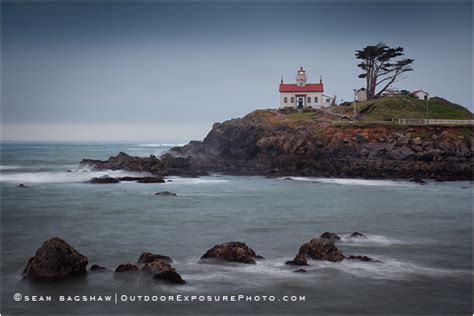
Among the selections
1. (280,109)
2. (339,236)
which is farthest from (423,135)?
(339,236)

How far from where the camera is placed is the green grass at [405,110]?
189 feet

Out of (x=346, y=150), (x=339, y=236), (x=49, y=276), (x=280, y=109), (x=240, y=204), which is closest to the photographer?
(x=49, y=276)

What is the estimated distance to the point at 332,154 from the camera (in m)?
45.4

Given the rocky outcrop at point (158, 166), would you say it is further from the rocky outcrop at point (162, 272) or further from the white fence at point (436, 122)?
the rocky outcrop at point (162, 272)

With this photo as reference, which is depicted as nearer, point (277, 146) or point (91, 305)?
point (91, 305)

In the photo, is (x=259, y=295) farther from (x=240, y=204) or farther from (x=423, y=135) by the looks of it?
(x=423, y=135)

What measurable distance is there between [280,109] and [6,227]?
4748 cm

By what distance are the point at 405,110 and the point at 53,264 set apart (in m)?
52.9

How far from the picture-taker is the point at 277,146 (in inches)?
1865

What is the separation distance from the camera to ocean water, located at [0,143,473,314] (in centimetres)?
1289

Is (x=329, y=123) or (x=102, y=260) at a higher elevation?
(x=329, y=123)

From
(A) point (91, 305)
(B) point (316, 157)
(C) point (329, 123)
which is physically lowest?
(A) point (91, 305)

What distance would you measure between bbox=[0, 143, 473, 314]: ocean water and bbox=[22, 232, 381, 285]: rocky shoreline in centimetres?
29

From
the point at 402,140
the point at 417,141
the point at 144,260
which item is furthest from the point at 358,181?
the point at 144,260
